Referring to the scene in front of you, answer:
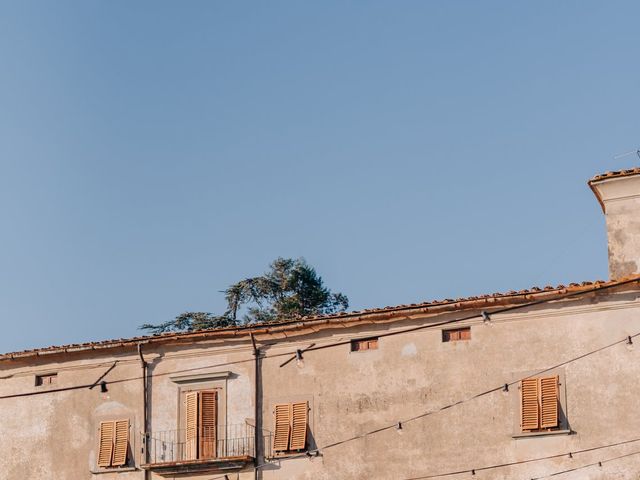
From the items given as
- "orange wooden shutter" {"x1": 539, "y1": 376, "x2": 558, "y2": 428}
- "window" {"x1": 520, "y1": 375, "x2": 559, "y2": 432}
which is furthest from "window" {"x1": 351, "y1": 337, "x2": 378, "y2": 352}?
"orange wooden shutter" {"x1": 539, "y1": 376, "x2": 558, "y2": 428}

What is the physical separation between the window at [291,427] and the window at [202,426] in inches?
80.4

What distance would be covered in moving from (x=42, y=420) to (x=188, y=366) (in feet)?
17.0

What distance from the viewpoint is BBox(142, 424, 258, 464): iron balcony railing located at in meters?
42.9

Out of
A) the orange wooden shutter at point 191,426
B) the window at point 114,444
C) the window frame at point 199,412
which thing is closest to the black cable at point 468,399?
the window frame at point 199,412

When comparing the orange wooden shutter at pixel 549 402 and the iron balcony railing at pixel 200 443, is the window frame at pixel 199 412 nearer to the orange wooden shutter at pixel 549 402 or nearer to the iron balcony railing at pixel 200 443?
the iron balcony railing at pixel 200 443

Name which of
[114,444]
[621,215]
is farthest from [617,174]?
[114,444]

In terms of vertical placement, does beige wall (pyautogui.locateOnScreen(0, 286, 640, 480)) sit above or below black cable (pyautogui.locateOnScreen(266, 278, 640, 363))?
below

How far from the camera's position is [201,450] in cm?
4331

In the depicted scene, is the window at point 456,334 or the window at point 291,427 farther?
the window at point 291,427

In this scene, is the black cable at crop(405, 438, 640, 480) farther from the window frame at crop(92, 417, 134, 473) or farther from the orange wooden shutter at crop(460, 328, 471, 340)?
the window frame at crop(92, 417, 134, 473)

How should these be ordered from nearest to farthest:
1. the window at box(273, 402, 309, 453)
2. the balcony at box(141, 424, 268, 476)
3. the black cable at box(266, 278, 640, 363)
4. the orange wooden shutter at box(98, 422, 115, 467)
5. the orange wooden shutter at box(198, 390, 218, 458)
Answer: the black cable at box(266, 278, 640, 363) < the window at box(273, 402, 309, 453) < the balcony at box(141, 424, 268, 476) < the orange wooden shutter at box(198, 390, 218, 458) < the orange wooden shutter at box(98, 422, 115, 467)

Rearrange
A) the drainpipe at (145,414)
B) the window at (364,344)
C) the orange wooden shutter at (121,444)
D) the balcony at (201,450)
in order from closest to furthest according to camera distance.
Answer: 1. the window at (364,344)
2. the balcony at (201,450)
3. the drainpipe at (145,414)
4. the orange wooden shutter at (121,444)

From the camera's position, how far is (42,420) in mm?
45969

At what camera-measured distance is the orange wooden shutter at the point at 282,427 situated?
4220 centimetres
